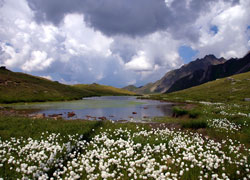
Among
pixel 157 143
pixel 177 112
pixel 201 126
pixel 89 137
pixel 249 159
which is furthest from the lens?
pixel 177 112

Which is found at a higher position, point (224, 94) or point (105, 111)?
point (224, 94)

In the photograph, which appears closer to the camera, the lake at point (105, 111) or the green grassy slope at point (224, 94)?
the lake at point (105, 111)

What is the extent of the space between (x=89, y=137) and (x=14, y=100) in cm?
7128

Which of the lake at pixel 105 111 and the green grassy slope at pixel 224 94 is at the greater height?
the green grassy slope at pixel 224 94

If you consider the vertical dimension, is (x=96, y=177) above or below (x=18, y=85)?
below

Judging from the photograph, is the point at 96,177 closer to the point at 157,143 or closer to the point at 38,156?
the point at 38,156

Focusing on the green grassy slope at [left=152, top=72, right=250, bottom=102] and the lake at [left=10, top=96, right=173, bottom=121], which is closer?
the lake at [left=10, top=96, right=173, bottom=121]

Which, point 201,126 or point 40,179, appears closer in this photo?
point 40,179

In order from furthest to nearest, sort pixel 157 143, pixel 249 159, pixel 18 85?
1. pixel 18 85
2. pixel 157 143
3. pixel 249 159

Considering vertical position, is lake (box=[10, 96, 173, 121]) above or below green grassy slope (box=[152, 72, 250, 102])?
below

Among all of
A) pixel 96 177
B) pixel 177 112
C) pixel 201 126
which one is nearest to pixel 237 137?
pixel 201 126

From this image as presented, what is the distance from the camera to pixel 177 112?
34531mm

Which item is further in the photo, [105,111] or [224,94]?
[224,94]

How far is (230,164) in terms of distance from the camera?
7133 mm
